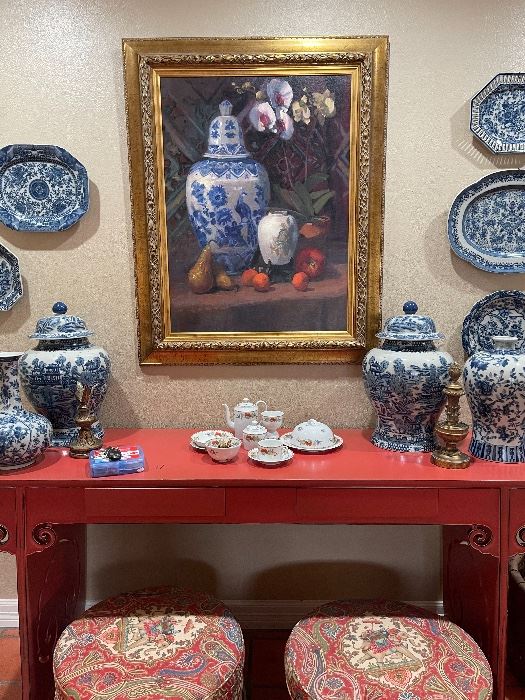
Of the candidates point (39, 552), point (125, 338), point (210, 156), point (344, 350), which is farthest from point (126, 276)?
point (39, 552)

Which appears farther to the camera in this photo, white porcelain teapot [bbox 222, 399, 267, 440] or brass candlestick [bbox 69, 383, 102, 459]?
white porcelain teapot [bbox 222, 399, 267, 440]

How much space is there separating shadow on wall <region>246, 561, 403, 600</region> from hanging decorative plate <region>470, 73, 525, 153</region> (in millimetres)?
1718

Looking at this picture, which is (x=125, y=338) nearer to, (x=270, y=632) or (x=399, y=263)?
(x=399, y=263)

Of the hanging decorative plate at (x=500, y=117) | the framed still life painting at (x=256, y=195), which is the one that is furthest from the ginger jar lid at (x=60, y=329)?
the hanging decorative plate at (x=500, y=117)

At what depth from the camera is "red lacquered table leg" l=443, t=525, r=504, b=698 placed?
173cm

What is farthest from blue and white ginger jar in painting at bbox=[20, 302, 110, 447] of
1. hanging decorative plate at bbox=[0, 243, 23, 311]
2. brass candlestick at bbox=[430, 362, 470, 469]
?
brass candlestick at bbox=[430, 362, 470, 469]

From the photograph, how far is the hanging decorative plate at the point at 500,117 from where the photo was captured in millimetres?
2020

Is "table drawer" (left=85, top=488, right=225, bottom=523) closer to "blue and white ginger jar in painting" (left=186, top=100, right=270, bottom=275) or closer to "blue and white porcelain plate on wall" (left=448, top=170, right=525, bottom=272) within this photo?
"blue and white ginger jar in painting" (left=186, top=100, right=270, bottom=275)

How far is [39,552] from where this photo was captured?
5.94 feet

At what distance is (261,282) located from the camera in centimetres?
213

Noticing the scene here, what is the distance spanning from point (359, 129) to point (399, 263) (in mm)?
512

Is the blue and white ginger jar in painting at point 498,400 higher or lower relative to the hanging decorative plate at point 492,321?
lower

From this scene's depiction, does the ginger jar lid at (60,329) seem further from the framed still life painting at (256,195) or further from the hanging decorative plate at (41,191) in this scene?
the hanging decorative plate at (41,191)

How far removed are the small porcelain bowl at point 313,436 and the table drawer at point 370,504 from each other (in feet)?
0.78
